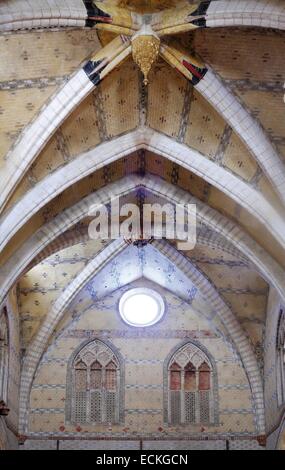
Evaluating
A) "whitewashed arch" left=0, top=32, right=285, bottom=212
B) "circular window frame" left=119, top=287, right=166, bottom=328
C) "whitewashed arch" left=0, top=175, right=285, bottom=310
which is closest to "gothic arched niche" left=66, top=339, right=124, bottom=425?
"circular window frame" left=119, top=287, right=166, bottom=328

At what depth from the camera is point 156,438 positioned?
19.4 metres

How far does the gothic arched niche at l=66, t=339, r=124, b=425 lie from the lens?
64.3ft

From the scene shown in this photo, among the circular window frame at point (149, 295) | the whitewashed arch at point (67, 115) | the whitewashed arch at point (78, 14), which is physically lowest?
the circular window frame at point (149, 295)

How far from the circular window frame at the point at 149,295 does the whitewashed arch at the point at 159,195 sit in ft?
13.6

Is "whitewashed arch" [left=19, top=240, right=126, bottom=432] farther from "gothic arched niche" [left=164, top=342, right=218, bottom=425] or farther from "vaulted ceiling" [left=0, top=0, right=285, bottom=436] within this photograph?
"gothic arched niche" [left=164, top=342, right=218, bottom=425]

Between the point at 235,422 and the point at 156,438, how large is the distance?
1.69 metres

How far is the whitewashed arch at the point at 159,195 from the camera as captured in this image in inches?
636

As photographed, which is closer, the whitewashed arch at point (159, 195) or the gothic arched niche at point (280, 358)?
the whitewashed arch at point (159, 195)

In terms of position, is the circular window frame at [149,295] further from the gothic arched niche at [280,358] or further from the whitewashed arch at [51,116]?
the whitewashed arch at [51,116]

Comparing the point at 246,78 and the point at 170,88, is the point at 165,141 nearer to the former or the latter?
the point at 170,88

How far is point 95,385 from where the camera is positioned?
19.9 m

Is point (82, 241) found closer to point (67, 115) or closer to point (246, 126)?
point (67, 115)

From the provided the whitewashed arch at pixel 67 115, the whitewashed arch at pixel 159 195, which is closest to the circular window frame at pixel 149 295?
the whitewashed arch at pixel 159 195

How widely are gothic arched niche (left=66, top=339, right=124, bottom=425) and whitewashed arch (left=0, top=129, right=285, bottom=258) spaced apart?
5549 mm
